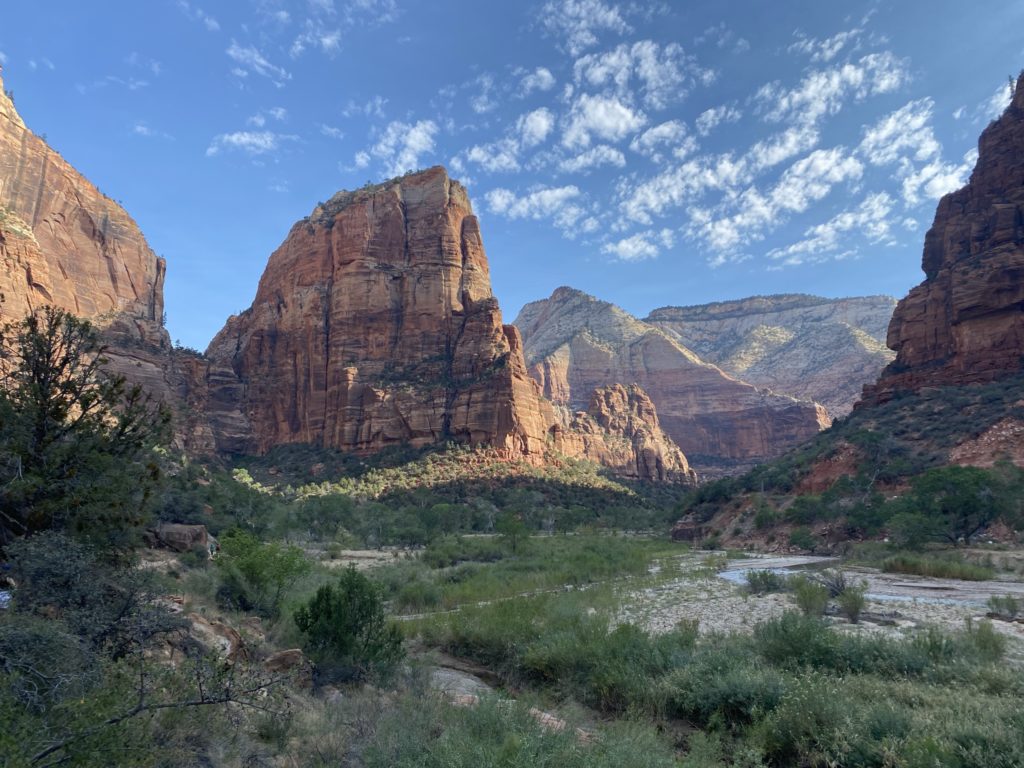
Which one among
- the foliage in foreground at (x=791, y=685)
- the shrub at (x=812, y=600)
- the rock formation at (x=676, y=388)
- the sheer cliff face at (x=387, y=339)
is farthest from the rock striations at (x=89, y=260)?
the rock formation at (x=676, y=388)

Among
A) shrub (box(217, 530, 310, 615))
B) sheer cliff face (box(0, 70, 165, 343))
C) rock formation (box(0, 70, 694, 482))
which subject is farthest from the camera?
rock formation (box(0, 70, 694, 482))

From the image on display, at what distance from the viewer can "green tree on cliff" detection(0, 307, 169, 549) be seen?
7.69m

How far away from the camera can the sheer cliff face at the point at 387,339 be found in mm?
73375

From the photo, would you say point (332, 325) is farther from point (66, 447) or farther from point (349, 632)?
point (349, 632)

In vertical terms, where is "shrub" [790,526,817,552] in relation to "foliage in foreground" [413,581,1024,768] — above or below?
below

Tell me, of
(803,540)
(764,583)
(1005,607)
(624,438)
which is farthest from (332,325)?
(1005,607)

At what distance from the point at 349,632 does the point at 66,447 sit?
5157mm

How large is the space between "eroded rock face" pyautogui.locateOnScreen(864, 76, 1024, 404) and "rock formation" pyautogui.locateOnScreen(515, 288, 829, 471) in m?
79.0

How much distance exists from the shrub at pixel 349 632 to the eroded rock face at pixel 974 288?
58.7m

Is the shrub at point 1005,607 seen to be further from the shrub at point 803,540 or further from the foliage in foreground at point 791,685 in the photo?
the shrub at point 803,540

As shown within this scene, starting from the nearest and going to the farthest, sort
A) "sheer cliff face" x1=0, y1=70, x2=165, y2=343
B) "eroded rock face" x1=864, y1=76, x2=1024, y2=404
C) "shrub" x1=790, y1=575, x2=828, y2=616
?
"shrub" x1=790, y1=575, x2=828, y2=616 < "eroded rock face" x1=864, y1=76, x2=1024, y2=404 < "sheer cliff face" x1=0, y1=70, x2=165, y2=343

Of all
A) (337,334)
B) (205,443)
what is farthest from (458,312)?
(205,443)

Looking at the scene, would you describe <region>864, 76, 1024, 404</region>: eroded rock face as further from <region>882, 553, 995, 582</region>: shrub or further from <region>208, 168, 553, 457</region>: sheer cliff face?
<region>208, 168, 553, 457</region>: sheer cliff face

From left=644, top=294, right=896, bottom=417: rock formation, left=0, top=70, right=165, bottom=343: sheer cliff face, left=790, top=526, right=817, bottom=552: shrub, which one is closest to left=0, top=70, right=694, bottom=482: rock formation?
left=0, top=70, right=165, bottom=343: sheer cliff face
